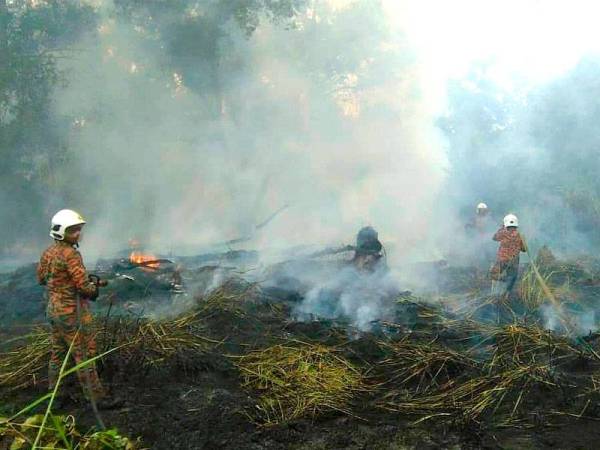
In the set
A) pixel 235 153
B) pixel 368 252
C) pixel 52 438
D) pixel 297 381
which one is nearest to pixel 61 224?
pixel 52 438

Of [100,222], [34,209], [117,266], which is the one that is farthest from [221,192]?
[117,266]

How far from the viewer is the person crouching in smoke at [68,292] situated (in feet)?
19.2

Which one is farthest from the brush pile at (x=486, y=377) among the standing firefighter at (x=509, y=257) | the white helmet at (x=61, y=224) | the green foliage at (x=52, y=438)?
the white helmet at (x=61, y=224)

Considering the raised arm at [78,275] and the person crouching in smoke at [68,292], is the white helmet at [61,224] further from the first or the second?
the raised arm at [78,275]

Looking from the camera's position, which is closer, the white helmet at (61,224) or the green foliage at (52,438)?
the green foliage at (52,438)

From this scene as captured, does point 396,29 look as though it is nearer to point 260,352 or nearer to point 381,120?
point 381,120

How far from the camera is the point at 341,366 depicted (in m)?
7.07

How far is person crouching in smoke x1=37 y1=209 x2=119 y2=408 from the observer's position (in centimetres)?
585

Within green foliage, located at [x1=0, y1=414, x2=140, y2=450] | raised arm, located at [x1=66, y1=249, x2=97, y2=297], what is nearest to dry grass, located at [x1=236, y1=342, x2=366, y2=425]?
green foliage, located at [x1=0, y1=414, x2=140, y2=450]

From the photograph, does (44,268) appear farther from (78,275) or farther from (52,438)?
(52,438)

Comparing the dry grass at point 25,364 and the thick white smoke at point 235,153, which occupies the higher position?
the thick white smoke at point 235,153

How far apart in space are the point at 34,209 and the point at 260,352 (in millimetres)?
17227

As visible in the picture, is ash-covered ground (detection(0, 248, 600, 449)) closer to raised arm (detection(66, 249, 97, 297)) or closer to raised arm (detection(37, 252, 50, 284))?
raised arm (detection(66, 249, 97, 297))

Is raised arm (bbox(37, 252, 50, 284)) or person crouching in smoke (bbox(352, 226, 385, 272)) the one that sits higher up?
person crouching in smoke (bbox(352, 226, 385, 272))
